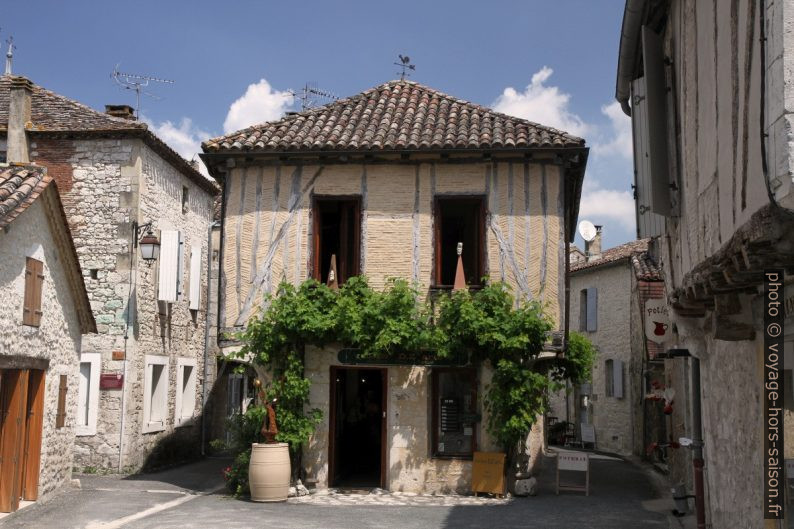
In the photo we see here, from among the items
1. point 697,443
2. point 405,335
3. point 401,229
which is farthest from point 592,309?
point 697,443


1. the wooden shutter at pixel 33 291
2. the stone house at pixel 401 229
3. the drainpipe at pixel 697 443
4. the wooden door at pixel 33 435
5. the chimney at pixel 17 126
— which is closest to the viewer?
the drainpipe at pixel 697 443

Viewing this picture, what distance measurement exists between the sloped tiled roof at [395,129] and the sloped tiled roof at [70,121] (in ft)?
9.49

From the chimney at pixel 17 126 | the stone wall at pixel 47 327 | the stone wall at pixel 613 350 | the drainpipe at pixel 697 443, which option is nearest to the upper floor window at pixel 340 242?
the stone wall at pixel 47 327

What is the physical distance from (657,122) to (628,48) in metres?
1.18

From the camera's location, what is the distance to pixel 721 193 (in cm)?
612

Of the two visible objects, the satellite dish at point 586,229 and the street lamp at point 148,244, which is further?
the satellite dish at point 586,229

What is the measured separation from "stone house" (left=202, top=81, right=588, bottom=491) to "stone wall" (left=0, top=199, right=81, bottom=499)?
238 centimetres

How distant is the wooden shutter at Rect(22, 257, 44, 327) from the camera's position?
10742 mm

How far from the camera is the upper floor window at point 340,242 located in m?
13.6

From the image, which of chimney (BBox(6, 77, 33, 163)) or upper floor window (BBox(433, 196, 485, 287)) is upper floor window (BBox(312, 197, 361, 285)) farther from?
chimney (BBox(6, 77, 33, 163))

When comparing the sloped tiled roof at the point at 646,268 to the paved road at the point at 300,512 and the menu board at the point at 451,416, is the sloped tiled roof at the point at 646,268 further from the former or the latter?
the menu board at the point at 451,416

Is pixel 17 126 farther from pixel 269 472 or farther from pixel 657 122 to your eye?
pixel 657 122

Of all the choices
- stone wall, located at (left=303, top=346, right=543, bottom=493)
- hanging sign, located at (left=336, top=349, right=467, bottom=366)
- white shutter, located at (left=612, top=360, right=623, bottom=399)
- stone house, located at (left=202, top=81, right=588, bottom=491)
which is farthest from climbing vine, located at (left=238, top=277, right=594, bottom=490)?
white shutter, located at (left=612, top=360, right=623, bottom=399)

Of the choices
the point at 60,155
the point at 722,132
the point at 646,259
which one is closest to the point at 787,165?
the point at 722,132
